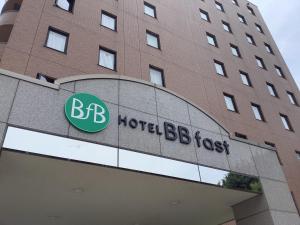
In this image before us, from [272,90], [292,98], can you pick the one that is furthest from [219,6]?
[292,98]

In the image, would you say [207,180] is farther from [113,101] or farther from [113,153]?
[113,101]

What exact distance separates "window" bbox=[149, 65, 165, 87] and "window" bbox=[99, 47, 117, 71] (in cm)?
225

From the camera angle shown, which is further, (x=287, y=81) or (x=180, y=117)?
(x=287, y=81)

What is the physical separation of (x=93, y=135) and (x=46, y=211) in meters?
3.95

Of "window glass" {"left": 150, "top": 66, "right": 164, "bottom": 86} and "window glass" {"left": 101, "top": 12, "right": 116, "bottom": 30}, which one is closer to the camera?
"window glass" {"left": 150, "top": 66, "right": 164, "bottom": 86}

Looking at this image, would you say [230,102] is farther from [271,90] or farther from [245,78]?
[271,90]

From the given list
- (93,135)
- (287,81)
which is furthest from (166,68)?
(287,81)

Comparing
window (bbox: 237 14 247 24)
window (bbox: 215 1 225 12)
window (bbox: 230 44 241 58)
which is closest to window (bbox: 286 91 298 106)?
window (bbox: 230 44 241 58)

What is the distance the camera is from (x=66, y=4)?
16938 mm

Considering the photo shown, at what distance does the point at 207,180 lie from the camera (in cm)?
970

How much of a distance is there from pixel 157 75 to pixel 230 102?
19.3ft

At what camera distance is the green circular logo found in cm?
834

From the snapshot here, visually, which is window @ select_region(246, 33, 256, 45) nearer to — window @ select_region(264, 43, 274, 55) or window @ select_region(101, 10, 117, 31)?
window @ select_region(264, 43, 274, 55)

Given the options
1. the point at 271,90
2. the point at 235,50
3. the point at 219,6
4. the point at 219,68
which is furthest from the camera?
the point at 219,6
